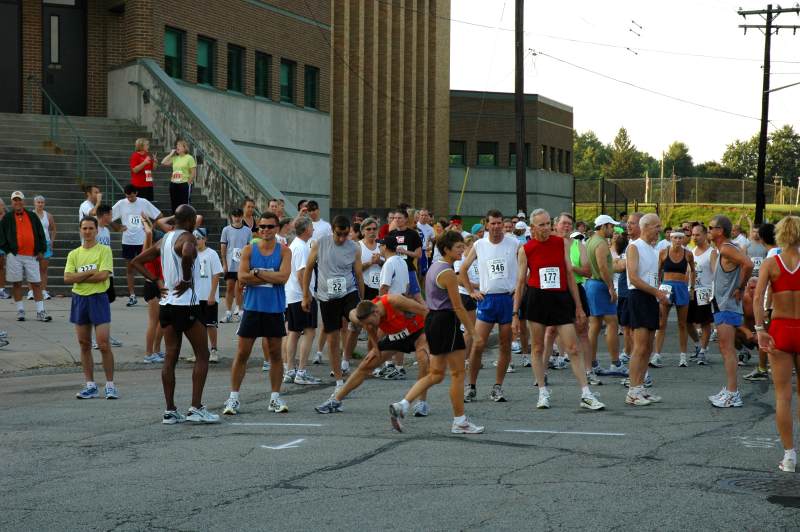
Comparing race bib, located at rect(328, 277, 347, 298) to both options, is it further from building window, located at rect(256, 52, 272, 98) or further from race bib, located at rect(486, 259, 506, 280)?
building window, located at rect(256, 52, 272, 98)

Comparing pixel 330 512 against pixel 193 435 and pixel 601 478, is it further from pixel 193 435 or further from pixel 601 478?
pixel 193 435

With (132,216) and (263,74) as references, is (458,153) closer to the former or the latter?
(263,74)

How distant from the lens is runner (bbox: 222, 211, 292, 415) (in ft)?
35.0

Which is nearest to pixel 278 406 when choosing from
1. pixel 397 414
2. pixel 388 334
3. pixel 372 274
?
pixel 388 334

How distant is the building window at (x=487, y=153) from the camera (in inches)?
2293

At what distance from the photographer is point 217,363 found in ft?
49.4

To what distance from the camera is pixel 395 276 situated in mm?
12109

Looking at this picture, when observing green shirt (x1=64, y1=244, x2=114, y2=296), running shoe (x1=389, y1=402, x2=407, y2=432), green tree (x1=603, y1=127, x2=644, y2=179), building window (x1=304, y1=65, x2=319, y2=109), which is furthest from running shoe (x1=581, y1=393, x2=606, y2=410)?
green tree (x1=603, y1=127, x2=644, y2=179)

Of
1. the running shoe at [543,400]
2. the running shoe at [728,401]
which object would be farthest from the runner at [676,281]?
the running shoe at [543,400]

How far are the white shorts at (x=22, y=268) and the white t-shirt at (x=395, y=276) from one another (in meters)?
7.61

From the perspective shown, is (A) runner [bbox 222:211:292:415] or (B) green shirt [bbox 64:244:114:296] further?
(B) green shirt [bbox 64:244:114:296]

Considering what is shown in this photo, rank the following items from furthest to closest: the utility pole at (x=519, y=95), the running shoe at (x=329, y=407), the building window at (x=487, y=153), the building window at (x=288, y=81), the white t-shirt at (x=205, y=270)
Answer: the building window at (x=487, y=153) → the building window at (x=288, y=81) → the utility pole at (x=519, y=95) → the white t-shirt at (x=205, y=270) → the running shoe at (x=329, y=407)

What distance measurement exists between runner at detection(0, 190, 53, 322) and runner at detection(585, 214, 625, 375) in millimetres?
8308

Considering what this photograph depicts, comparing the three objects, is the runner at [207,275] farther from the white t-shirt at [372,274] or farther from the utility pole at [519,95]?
the utility pole at [519,95]
